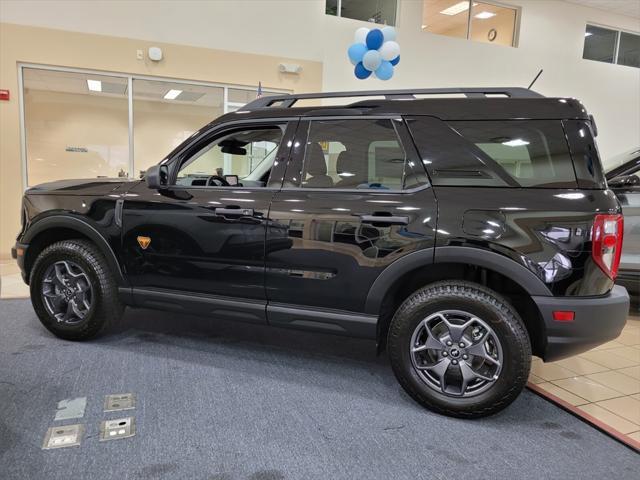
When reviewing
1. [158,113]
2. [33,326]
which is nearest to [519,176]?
[33,326]

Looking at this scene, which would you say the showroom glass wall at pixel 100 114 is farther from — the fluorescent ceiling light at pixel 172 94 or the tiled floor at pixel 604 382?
the tiled floor at pixel 604 382

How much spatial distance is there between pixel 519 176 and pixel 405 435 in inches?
56.0

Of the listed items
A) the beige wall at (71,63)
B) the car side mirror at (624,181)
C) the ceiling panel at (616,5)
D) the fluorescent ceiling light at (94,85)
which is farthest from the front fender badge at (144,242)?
the ceiling panel at (616,5)

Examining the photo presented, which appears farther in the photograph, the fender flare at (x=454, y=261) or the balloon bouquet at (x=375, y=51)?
the balloon bouquet at (x=375, y=51)

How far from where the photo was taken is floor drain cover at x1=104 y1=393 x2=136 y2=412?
2307mm

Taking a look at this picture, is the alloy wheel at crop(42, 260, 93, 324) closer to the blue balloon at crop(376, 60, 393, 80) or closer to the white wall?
the white wall

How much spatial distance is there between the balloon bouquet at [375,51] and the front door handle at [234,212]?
448 centimetres

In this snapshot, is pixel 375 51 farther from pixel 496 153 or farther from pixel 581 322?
pixel 581 322

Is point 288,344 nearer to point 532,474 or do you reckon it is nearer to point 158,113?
point 532,474

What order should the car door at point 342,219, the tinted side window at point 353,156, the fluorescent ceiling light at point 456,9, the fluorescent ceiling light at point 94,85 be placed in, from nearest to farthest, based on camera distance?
the car door at point 342,219
the tinted side window at point 353,156
the fluorescent ceiling light at point 94,85
the fluorescent ceiling light at point 456,9

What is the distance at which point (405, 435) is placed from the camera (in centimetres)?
217

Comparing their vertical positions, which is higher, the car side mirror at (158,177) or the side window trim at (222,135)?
the side window trim at (222,135)

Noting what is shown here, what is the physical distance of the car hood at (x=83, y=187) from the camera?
3.05 m

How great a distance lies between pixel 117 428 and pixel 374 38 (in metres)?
5.87
